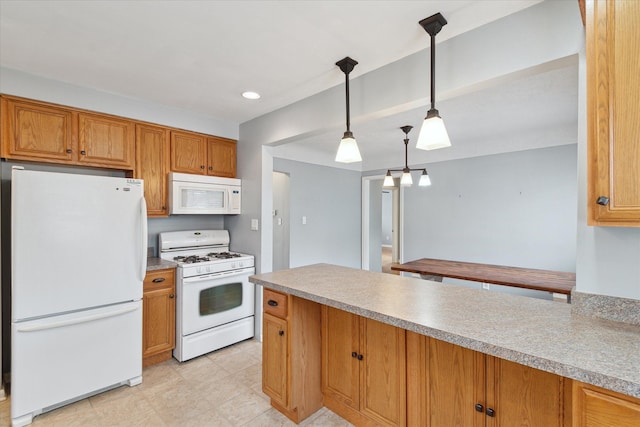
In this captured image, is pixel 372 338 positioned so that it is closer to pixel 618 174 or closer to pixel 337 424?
pixel 337 424

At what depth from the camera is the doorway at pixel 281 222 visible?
453 cm

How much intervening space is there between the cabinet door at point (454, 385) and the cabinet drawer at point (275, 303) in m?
0.90

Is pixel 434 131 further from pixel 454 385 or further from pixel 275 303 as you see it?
pixel 275 303

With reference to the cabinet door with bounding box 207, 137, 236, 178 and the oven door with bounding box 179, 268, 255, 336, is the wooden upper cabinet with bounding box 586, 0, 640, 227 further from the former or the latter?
the cabinet door with bounding box 207, 137, 236, 178

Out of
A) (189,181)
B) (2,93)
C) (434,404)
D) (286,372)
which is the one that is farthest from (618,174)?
(2,93)

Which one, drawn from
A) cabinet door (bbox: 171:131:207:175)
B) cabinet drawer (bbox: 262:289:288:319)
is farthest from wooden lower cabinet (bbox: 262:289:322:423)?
cabinet door (bbox: 171:131:207:175)

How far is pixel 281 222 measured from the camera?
467 cm

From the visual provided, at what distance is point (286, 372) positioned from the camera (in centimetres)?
192

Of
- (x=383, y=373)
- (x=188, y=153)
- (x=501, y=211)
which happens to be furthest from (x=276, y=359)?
(x=501, y=211)

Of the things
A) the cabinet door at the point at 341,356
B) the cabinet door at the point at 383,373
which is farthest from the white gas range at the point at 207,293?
the cabinet door at the point at 383,373

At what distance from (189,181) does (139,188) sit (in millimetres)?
656

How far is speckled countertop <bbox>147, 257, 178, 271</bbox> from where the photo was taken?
265 centimetres

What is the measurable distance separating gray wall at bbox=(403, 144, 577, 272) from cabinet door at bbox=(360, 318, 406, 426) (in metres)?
3.11

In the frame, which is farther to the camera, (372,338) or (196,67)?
(196,67)
